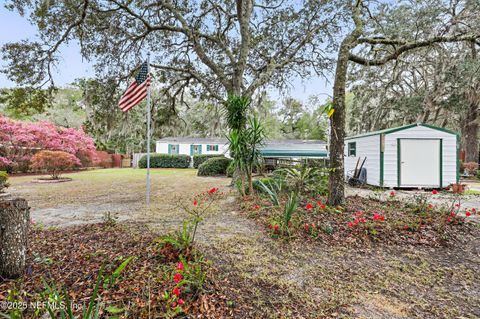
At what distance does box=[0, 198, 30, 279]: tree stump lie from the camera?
6.15 feet

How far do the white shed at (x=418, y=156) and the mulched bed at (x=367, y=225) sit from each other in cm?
405

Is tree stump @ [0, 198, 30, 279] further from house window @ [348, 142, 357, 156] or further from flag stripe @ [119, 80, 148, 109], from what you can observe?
house window @ [348, 142, 357, 156]

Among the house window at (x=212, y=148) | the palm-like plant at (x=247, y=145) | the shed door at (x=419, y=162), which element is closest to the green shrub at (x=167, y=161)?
the house window at (x=212, y=148)

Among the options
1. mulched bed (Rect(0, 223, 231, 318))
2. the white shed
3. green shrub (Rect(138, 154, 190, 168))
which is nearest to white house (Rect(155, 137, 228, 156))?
green shrub (Rect(138, 154, 190, 168))

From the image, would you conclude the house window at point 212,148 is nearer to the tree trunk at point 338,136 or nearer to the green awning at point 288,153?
the green awning at point 288,153

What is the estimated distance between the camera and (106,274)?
2008mm

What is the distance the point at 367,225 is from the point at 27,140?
15.2 metres

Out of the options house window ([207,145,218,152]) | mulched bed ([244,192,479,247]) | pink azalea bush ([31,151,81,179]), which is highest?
house window ([207,145,218,152])

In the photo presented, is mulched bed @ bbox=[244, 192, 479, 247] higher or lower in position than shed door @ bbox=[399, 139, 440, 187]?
lower

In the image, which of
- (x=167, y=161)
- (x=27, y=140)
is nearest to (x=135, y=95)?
(x=27, y=140)

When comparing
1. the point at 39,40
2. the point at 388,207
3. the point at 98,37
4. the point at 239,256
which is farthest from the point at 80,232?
the point at 98,37

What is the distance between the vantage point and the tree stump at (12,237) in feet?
6.15

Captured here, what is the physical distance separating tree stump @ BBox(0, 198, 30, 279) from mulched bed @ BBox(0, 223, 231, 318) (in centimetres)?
9

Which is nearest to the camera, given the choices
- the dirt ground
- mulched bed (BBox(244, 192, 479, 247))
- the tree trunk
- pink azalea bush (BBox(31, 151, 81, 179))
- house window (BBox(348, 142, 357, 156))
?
the dirt ground
